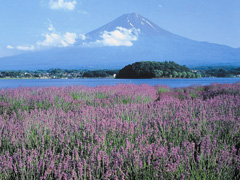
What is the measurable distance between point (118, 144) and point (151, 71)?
35004 millimetres

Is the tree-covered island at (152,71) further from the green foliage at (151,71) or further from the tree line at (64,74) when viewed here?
the tree line at (64,74)

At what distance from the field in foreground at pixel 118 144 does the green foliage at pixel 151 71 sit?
31.6 m

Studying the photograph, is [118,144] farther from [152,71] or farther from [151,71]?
[151,71]

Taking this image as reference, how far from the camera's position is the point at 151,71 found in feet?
124

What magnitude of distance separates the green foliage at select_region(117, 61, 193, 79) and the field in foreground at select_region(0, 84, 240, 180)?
31.6 m

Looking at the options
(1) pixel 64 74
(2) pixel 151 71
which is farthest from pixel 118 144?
(1) pixel 64 74

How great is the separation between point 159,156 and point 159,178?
7.7 inches

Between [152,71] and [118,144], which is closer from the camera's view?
[118,144]

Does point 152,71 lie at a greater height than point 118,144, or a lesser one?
greater

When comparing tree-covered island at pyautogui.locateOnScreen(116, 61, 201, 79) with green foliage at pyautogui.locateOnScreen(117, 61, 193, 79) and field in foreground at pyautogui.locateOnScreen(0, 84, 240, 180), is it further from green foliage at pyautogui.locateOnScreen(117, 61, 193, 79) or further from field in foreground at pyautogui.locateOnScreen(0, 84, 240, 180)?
field in foreground at pyautogui.locateOnScreen(0, 84, 240, 180)

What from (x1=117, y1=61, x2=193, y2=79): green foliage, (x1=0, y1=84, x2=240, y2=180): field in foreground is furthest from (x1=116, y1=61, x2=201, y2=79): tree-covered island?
(x1=0, y1=84, x2=240, y2=180): field in foreground

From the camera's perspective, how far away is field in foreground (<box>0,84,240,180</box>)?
7.46ft

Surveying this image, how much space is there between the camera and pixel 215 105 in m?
5.18

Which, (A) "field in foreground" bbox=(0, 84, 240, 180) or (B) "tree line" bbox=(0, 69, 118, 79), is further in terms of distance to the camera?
(B) "tree line" bbox=(0, 69, 118, 79)
